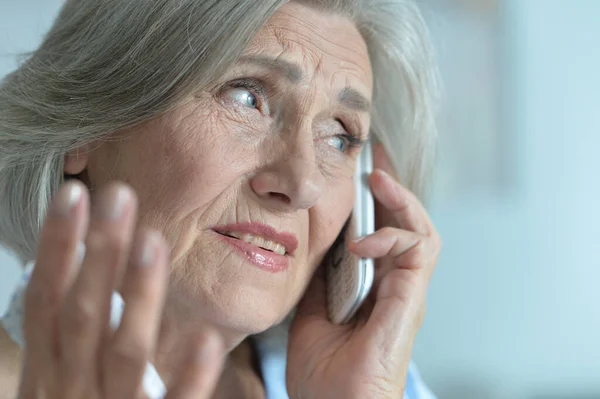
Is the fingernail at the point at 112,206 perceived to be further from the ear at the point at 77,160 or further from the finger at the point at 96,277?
the ear at the point at 77,160

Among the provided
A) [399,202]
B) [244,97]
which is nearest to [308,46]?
[244,97]

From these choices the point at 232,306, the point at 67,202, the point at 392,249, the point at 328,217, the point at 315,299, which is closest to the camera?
the point at 67,202

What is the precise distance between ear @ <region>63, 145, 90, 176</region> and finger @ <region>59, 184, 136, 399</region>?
56cm

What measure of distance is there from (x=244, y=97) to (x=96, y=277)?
57cm

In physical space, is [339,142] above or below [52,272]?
above

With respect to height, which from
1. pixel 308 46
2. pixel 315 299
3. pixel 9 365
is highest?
pixel 308 46

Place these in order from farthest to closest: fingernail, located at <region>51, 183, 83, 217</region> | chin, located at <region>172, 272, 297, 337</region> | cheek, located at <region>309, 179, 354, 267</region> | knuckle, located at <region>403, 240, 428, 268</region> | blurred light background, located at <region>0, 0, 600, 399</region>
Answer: blurred light background, located at <region>0, 0, 600, 399</region> < knuckle, located at <region>403, 240, 428, 268</region> < cheek, located at <region>309, 179, 354, 267</region> < chin, located at <region>172, 272, 297, 337</region> < fingernail, located at <region>51, 183, 83, 217</region>

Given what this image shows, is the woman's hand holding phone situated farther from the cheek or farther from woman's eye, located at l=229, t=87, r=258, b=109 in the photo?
woman's eye, located at l=229, t=87, r=258, b=109

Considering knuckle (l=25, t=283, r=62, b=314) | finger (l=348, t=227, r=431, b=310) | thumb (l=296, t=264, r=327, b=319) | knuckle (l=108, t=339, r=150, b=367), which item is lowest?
thumb (l=296, t=264, r=327, b=319)

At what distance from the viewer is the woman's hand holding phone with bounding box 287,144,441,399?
1181mm

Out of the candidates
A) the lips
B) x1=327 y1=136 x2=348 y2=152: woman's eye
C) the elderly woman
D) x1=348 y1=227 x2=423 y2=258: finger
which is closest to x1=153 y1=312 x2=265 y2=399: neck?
the elderly woman

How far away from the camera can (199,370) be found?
0.55 meters

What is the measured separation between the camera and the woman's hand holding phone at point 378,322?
3.87 ft

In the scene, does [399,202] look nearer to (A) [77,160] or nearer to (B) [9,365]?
(A) [77,160]
